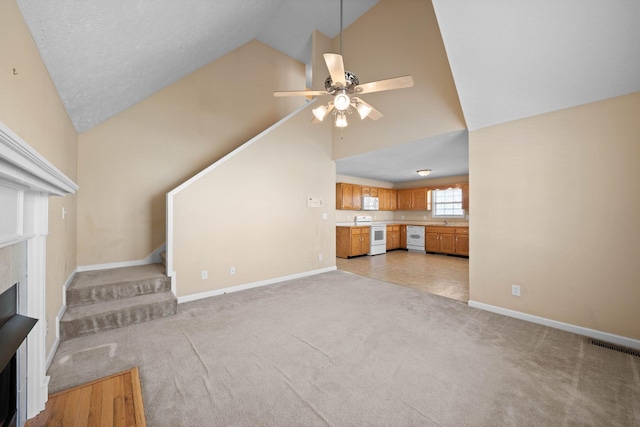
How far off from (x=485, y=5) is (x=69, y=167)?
4.77 m

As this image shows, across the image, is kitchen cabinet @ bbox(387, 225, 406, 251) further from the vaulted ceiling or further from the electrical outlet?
the vaulted ceiling

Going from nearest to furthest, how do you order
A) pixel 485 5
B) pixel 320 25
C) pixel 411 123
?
1. pixel 485 5
2. pixel 411 123
3. pixel 320 25

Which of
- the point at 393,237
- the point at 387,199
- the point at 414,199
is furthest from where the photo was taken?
the point at 387,199

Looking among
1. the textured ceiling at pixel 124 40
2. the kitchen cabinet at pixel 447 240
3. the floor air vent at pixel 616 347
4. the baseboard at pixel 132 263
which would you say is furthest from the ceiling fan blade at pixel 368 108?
the kitchen cabinet at pixel 447 240

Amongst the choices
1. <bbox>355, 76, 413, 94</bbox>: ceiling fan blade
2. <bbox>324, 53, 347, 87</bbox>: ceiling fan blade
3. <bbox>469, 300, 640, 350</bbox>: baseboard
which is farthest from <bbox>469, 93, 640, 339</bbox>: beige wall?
<bbox>324, 53, 347, 87</bbox>: ceiling fan blade

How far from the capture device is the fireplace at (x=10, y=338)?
116 centimetres

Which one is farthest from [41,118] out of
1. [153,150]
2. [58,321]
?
[153,150]

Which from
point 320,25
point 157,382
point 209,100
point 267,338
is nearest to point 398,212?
point 320,25

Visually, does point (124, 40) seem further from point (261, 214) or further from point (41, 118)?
point (261, 214)

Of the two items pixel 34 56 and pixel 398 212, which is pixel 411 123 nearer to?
pixel 34 56

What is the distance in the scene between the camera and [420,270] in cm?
545

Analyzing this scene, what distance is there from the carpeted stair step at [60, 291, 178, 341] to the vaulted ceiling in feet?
7.36

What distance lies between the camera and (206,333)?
261cm

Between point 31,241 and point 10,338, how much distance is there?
66 centimetres
